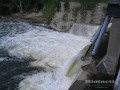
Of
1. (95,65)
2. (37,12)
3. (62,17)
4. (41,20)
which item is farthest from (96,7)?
(95,65)

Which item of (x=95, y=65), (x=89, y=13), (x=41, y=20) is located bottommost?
(x=41, y=20)

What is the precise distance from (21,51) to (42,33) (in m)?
2.88

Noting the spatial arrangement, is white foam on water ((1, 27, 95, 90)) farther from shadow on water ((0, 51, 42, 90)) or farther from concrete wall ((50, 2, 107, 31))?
concrete wall ((50, 2, 107, 31))

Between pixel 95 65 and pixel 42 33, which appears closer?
pixel 95 65

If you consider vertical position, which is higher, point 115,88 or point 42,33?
point 115,88

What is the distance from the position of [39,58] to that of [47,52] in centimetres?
50

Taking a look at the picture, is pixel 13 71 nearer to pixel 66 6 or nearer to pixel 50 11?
pixel 66 6

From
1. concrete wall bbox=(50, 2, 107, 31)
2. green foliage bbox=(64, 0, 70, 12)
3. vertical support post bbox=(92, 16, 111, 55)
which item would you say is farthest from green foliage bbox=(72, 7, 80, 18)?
vertical support post bbox=(92, 16, 111, 55)

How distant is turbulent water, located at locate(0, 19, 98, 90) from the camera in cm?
529

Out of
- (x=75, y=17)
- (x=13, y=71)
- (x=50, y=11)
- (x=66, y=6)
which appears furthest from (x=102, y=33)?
(x=50, y=11)

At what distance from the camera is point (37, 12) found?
15.3 metres

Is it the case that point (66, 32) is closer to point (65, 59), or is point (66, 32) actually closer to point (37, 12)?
point (65, 59)

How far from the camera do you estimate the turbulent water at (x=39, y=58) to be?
5.29 m

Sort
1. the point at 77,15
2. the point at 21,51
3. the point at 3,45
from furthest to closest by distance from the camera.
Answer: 1. the point at 77,15
2. the point at 3,45
3. the point at 21,51
